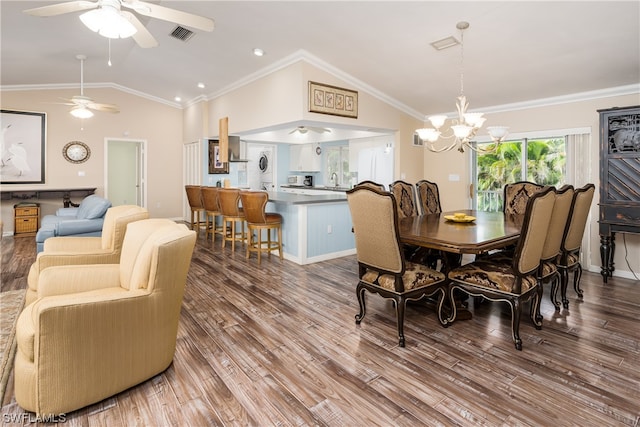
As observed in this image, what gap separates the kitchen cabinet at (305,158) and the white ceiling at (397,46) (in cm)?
298

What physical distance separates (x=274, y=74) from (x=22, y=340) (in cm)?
459

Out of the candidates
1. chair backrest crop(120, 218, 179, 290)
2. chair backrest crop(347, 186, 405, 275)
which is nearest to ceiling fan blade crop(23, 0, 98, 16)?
chair backrest crop(120, 218, 179, 290)

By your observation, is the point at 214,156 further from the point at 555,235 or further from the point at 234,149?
the point at 555,235

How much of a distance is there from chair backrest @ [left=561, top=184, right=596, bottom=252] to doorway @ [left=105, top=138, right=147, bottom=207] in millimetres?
8850

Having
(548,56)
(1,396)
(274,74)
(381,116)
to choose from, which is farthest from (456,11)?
(1,396)

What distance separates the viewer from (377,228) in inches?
106

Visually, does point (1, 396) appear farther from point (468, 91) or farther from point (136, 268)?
point (468, 91)

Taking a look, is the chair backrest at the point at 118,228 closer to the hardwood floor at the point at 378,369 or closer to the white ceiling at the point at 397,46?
the hardwood floor at the point at 378,369

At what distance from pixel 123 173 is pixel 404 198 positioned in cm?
831

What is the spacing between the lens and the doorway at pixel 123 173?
9422mm

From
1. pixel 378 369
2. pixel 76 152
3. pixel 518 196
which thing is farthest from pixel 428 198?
pixel 76 152

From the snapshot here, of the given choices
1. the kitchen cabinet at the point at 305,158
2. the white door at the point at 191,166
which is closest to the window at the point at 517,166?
the kitchen cabinet at the point at 305,158

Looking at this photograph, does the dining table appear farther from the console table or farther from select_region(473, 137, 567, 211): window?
the console table

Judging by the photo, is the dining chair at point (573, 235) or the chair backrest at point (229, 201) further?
the chair backrest at point (229, 201)
